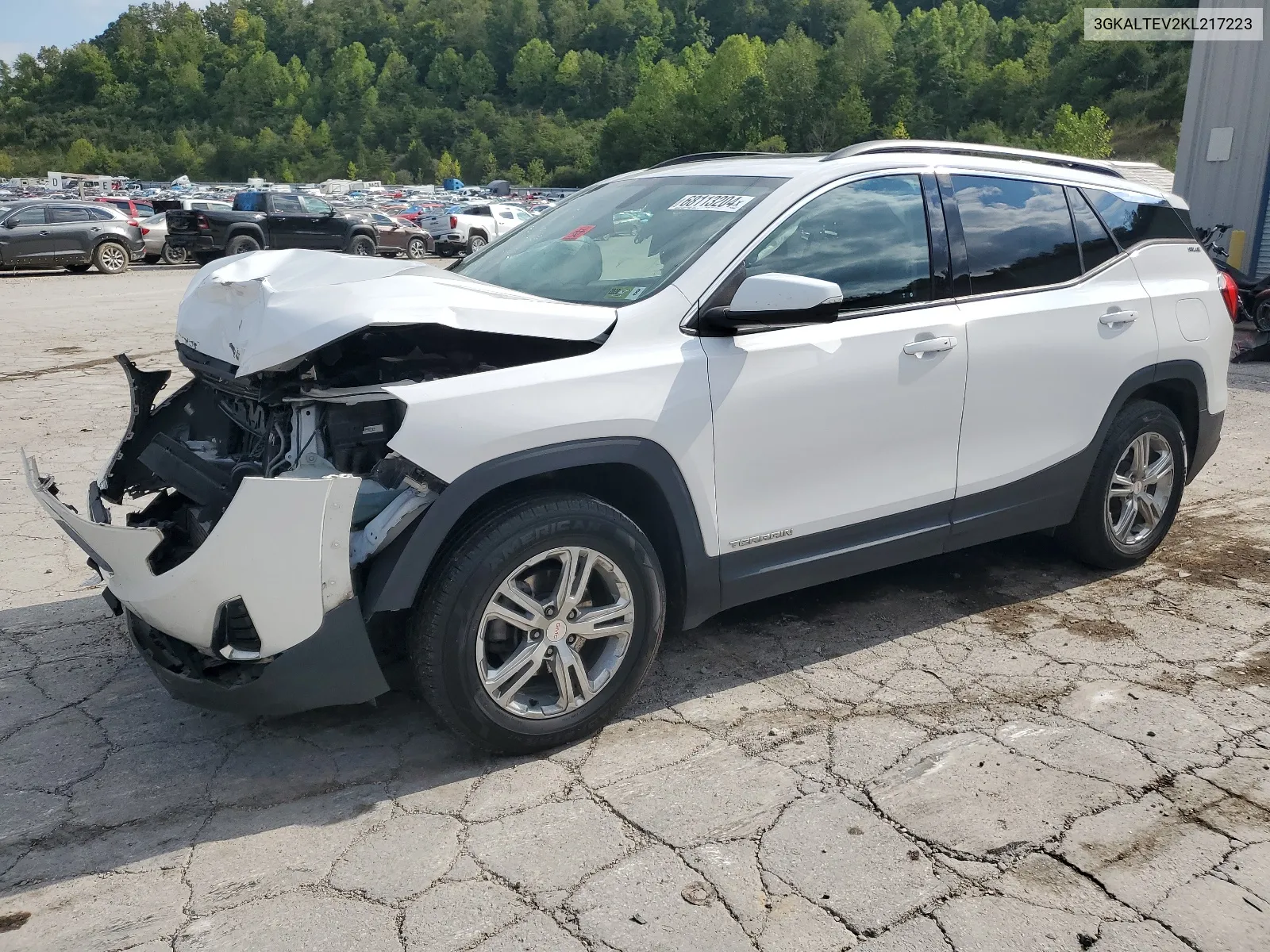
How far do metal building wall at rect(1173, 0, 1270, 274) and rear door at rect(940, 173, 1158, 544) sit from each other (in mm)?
11860

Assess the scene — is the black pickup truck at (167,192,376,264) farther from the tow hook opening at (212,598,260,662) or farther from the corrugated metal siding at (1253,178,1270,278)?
the tow hook opening at (212,598,260,662)

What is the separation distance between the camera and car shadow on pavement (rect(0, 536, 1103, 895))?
294 cm

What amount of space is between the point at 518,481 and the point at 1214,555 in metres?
3.78

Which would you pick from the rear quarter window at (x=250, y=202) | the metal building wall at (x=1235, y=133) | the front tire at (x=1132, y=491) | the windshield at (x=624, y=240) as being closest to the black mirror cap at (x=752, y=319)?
the windshield at (x=624, y=240)

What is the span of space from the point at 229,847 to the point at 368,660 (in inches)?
23.6

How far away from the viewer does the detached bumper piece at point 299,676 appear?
289cm

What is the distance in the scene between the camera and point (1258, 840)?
288 centimetres

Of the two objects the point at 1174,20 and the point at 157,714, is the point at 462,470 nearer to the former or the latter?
the point at 157,714

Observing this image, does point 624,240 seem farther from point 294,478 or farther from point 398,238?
point 398,238

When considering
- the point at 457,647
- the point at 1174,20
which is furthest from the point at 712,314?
the point at 1174,20

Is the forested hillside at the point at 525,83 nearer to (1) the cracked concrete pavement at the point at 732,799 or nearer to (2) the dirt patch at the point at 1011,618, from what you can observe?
(2) the dirt patch at the point at 1011,618

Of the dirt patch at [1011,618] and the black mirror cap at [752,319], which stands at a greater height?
the black mirror cap at [752,319]

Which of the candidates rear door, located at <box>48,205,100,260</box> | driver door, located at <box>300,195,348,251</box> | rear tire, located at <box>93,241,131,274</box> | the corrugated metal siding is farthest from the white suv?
driver door, located at <box>300,195,348,251</box>

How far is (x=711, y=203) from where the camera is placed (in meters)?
3.79
